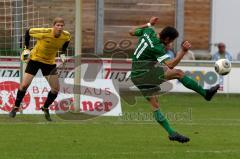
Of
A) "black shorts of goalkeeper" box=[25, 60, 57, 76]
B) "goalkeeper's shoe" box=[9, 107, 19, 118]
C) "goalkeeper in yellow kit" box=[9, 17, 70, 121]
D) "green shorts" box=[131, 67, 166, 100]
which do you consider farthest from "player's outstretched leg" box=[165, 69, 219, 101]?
"goalkeeper's shoe" box=[9, 107, 19, 118]

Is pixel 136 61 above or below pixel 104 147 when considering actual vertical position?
above

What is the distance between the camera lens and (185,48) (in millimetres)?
13516

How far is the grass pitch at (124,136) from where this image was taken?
1259 cm

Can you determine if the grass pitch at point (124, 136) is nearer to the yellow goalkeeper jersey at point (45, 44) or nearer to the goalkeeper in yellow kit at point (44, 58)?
the goalkeeper in yellow kit at point (44, 58)

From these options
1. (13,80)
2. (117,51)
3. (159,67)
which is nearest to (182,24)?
(117,51)

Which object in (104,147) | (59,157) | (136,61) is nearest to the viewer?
(59,157)

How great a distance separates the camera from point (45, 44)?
1844 cm

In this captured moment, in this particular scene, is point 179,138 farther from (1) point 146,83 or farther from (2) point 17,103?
(2) point 17,103

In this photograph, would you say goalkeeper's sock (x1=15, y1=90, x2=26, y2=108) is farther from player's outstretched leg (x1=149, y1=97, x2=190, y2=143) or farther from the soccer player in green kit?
player's outstretched leg (x1=149, y1=97, x2=190, y2=143)

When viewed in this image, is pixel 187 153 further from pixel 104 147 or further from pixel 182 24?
pixel 182 24

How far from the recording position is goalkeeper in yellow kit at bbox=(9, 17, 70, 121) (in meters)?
18.3

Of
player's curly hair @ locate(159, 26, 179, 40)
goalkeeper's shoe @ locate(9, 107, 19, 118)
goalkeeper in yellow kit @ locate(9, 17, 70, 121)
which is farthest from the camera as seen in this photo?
goalkeeper in yellow kit @ locate(9, 17, 70, 121)

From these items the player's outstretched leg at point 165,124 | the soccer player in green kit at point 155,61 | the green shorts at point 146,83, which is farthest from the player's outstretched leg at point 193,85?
the green shorts at point 146,83

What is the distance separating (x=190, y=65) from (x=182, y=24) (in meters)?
5.58
